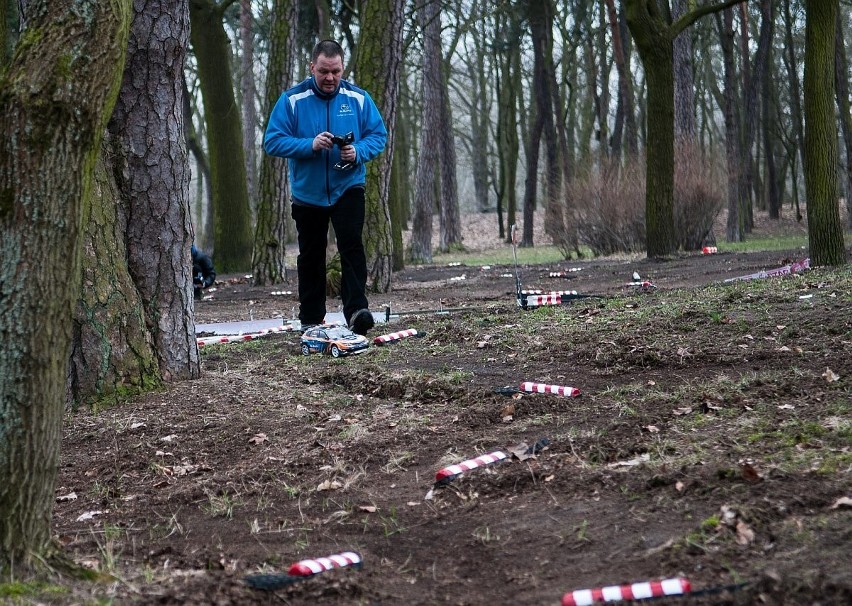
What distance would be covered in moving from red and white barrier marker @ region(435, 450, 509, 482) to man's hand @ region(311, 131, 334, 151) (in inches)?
148

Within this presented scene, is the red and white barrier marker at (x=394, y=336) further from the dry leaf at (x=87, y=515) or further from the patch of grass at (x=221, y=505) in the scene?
the dry leaf at (x=87, y=515)

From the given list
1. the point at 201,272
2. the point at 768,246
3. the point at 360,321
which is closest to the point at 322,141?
the point at 360,321

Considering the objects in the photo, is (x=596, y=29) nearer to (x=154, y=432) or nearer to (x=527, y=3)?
(x=527, y=3)

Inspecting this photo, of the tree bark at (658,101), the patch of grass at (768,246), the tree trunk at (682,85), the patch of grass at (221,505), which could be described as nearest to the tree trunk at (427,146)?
the tree trunk at (682,85)

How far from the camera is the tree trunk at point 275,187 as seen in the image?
1644cm

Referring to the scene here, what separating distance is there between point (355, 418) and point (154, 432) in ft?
3.67

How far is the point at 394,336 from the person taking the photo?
856 centimetres

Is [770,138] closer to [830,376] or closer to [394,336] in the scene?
[394,336]

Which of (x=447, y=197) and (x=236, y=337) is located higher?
(x=447, y=197)

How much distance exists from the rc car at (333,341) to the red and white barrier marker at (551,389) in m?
2.11

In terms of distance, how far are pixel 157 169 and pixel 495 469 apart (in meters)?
3.17

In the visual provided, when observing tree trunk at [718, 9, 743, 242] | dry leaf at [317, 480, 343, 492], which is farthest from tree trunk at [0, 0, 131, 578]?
tree trunk at [718, 9, 743, 242]

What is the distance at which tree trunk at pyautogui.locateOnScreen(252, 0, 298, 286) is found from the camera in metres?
16.4

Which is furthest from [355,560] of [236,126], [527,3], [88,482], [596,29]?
[596,29]
